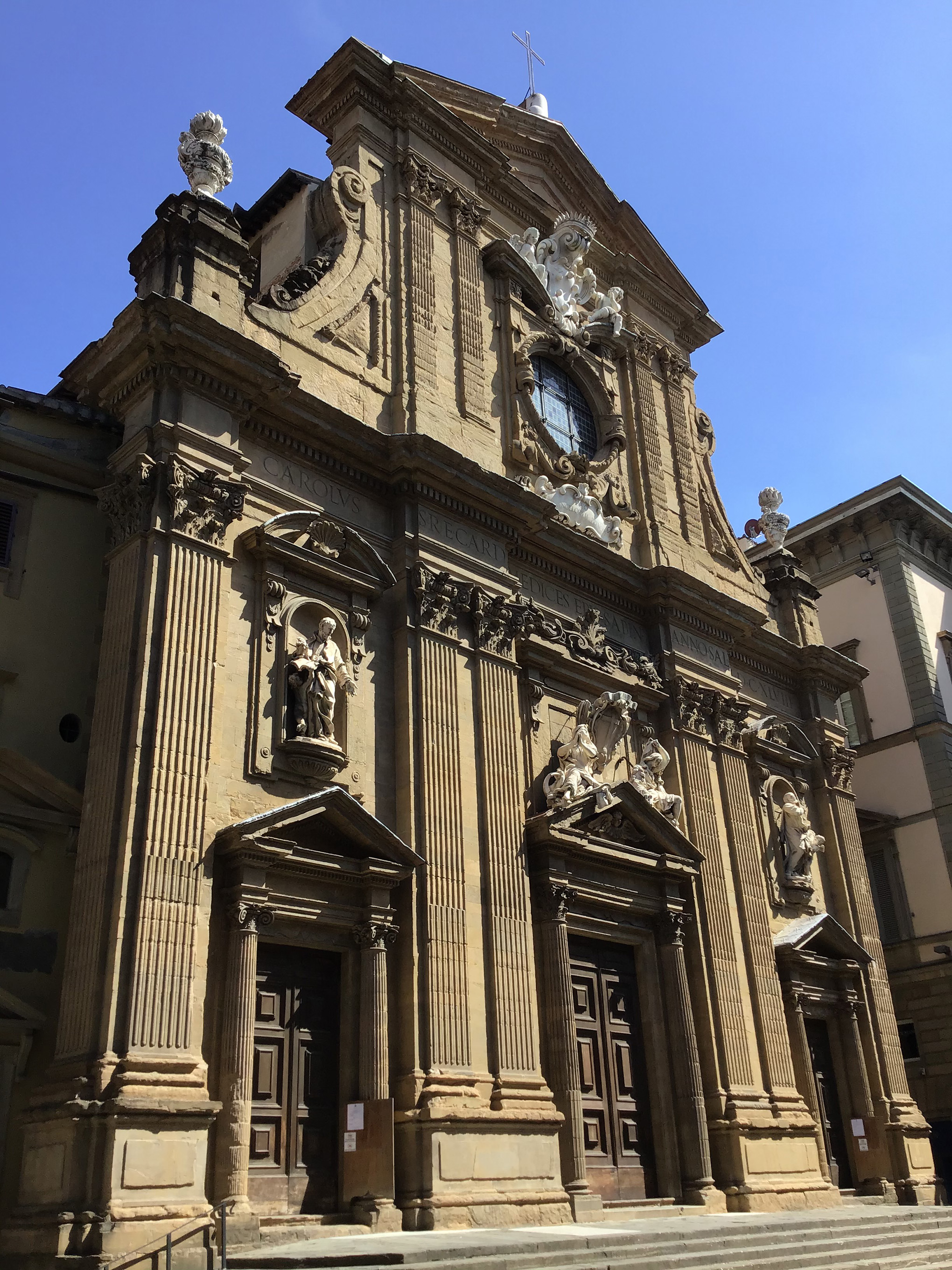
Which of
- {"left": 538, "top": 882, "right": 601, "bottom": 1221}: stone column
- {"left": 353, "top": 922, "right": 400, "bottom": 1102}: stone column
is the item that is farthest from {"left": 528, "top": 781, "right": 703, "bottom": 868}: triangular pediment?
{"left": 353, "top": 922, "right": 400, "bottom": 1102}: stone column

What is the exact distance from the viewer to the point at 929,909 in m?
29.3

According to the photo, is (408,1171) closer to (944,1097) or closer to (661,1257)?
(661,1257)

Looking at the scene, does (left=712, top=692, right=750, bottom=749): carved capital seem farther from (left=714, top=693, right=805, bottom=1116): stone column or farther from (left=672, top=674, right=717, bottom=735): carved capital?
(left=672, top=674, right=717, bottom=735): carved capital

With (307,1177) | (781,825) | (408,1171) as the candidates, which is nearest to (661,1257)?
(408,1171)

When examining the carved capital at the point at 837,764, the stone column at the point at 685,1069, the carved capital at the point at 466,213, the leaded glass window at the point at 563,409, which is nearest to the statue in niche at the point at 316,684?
the stone column at the point at 685,1069

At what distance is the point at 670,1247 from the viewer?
1286 cm

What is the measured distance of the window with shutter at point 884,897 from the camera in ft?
98.1

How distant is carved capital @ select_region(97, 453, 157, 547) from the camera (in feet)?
47.4

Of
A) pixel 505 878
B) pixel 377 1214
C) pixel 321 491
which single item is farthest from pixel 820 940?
pixel 321 491

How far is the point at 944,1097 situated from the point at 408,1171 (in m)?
18.7

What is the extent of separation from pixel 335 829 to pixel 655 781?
7.65 meters

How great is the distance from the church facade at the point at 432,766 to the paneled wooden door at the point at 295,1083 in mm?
48

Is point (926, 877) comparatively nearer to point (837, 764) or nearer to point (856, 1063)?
point (837, 764)

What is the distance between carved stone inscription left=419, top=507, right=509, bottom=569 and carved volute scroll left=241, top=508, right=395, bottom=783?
131 centimetres
